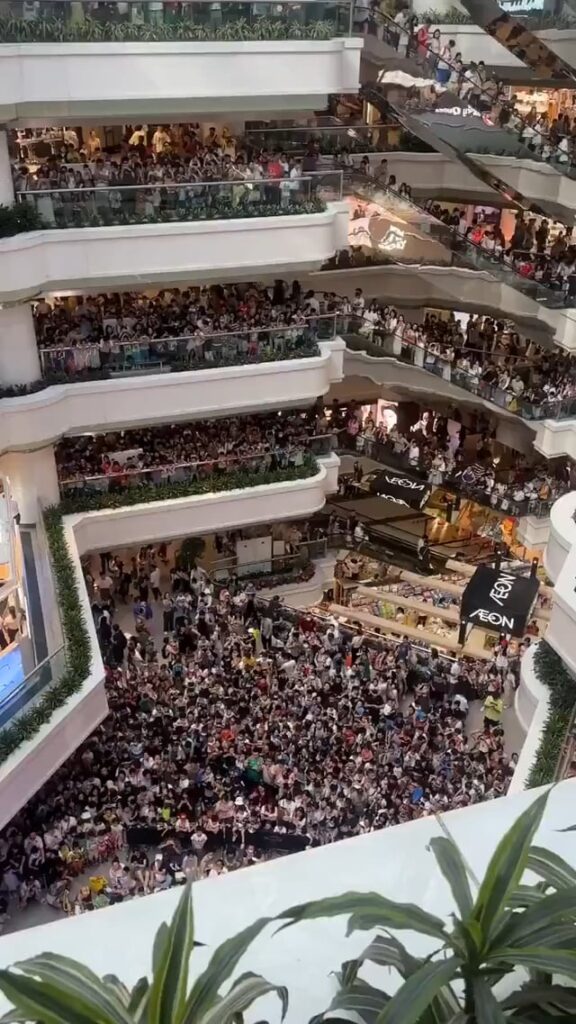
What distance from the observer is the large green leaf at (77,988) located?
6.50 ft

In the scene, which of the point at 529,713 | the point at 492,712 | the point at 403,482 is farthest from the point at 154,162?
the point at 529,713

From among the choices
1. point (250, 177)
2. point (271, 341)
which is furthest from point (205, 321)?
point (250, 177)

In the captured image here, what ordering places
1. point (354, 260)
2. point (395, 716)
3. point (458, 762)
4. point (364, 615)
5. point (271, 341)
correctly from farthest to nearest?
point (354, 260) → point (364, 615) → point (271, 341) → point (395, 716) → point (458, 762)

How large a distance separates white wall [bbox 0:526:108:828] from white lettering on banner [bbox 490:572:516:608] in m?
8.25

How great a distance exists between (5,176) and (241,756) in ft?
39.0

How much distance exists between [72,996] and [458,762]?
1368 centimetres

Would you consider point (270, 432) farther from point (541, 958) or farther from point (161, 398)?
point (541, 958)

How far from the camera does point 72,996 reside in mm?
1981

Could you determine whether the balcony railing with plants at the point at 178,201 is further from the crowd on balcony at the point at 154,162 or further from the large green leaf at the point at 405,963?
the large green leaf at the point at 405,963

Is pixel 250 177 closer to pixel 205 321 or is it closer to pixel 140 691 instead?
pixel 205 321

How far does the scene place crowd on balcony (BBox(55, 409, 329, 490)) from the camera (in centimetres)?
2016

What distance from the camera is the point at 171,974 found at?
208cm

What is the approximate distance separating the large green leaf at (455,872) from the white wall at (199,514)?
17.9 meters

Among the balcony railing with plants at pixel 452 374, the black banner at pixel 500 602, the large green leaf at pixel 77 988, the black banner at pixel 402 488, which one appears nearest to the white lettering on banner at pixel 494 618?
the black banner at pixel 500 602
